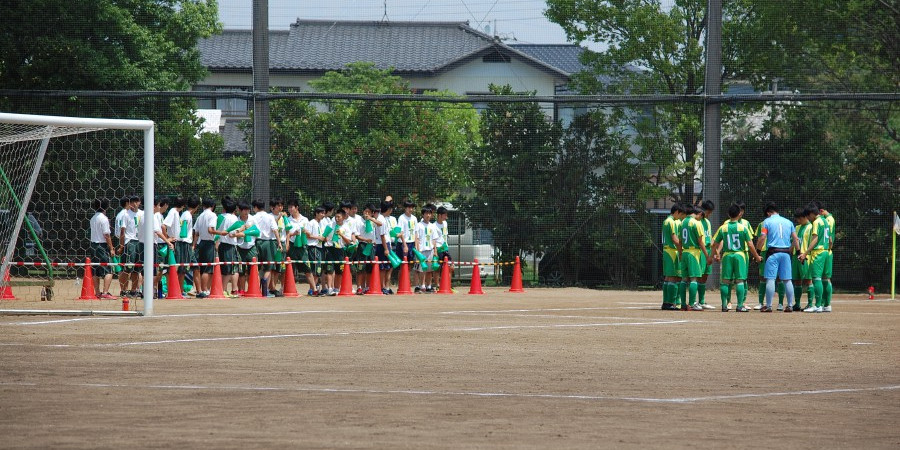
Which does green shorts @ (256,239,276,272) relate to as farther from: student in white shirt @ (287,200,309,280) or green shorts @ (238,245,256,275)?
student in white shirt @ (287,200,309,280)

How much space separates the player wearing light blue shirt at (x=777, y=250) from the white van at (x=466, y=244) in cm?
848

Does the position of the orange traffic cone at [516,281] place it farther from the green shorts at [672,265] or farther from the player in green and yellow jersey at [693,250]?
the player in green and yellow jersey at [693,250]

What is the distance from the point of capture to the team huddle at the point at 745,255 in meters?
20.8

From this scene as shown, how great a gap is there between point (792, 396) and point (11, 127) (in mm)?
13316

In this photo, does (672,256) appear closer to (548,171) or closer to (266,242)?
(548,171)

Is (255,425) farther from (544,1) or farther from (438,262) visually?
(544,1)

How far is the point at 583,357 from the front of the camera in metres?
13.1

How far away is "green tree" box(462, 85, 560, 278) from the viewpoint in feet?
92.3

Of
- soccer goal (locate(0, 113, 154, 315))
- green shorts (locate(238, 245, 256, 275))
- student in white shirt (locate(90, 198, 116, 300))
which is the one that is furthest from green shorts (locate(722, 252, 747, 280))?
student in white shirt (locate(90, 198, 116, 300))

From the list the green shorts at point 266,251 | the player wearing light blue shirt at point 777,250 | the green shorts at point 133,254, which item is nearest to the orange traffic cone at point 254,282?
the green shorts at point 266,251

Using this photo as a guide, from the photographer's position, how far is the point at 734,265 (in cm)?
2091

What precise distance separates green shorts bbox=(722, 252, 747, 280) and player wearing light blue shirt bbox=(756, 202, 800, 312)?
18.6 inches

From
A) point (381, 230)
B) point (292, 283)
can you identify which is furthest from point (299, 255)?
point (381, 230)

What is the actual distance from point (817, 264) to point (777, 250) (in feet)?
2.38
